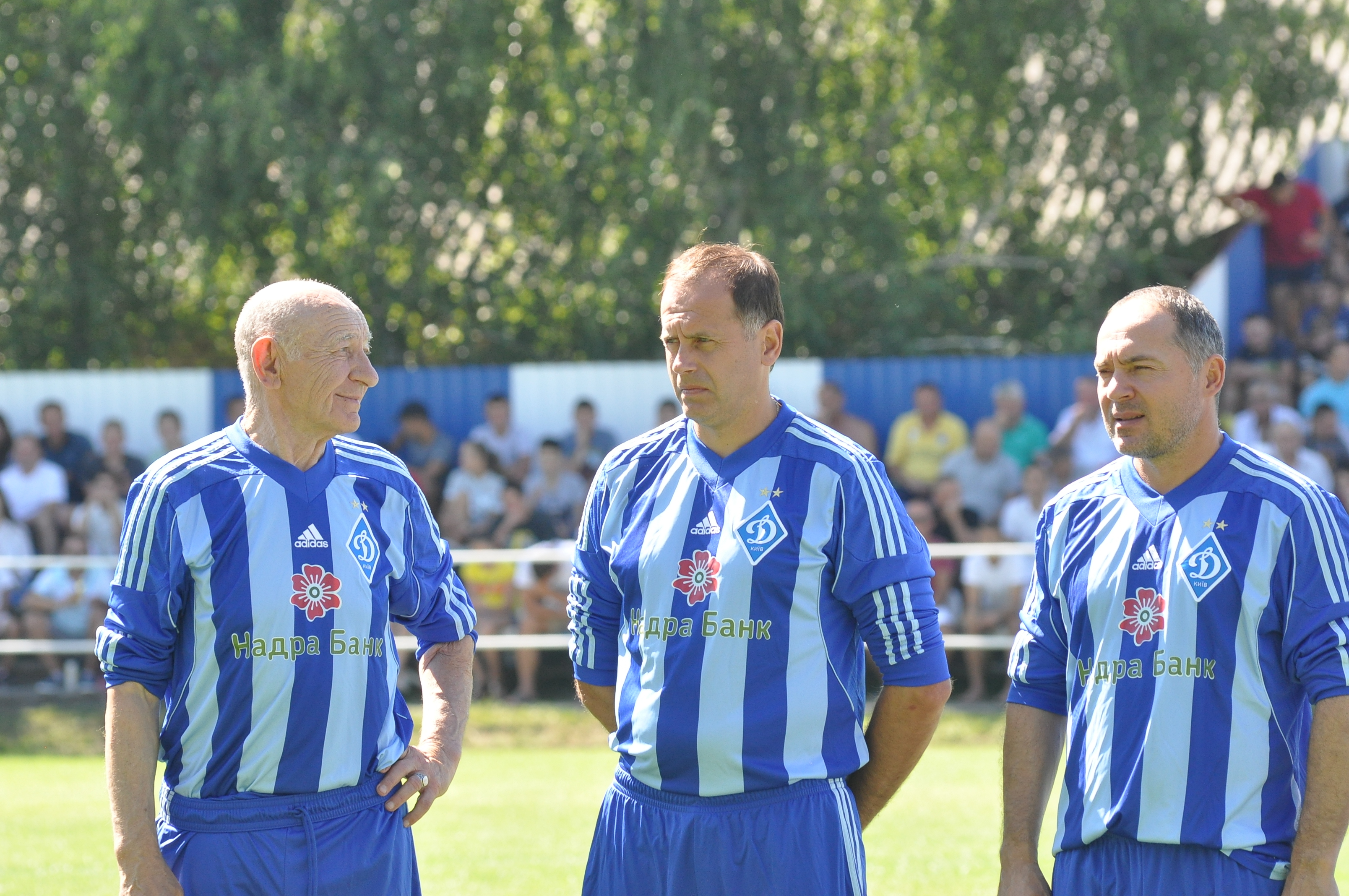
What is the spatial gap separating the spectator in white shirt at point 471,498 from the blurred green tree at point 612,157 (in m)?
4.80

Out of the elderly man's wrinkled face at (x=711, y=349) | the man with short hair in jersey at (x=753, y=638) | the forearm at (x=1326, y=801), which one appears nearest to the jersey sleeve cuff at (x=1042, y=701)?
the man with short hair in jersey at (x=753, y=638)

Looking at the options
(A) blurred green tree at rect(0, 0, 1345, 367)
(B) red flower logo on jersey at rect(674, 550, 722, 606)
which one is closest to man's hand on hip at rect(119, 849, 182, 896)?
(B) red flower logo on jersey at rect(674, 550, 722, 606)

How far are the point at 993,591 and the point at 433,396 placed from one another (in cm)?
650

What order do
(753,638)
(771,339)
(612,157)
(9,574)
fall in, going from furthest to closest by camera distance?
(612,157) < (9,574) < (771,339) < (753,638)

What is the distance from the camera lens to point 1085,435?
40.4ft

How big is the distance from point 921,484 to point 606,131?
6.50 metres

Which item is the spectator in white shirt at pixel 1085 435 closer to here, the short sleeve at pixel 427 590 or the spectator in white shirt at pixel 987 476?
the spectator in white shirt at pixel 987 476

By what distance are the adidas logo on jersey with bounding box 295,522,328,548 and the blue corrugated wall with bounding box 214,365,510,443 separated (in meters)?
11.5

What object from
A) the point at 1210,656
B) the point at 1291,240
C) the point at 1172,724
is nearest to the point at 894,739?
the point at 1172,724

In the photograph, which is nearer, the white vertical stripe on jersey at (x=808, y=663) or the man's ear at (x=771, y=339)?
the white vertical stripe on jersey at (x=808, y=663)

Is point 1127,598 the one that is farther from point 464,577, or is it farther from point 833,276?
point 833,276

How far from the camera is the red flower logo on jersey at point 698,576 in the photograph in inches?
126

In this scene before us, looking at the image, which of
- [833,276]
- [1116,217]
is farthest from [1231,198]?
[833,276]

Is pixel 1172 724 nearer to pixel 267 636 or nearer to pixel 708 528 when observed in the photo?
pixel 708 528
